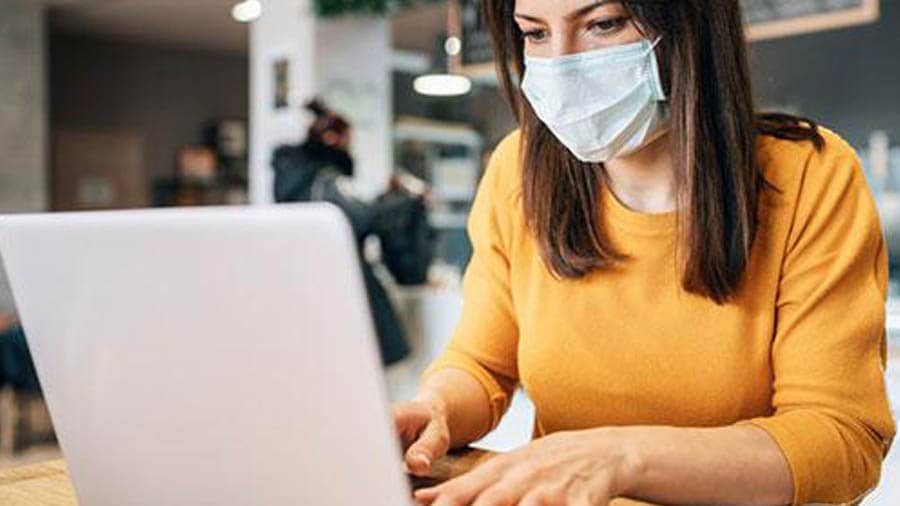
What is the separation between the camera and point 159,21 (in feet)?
26.3

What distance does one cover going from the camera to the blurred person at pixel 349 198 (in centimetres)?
379

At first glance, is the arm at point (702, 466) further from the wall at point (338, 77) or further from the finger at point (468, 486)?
the wall at point (338, 77)

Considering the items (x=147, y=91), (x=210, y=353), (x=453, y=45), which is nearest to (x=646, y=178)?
(x=210, y=353)

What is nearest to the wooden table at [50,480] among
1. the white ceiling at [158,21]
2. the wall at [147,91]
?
the white ceiling at [158,21]

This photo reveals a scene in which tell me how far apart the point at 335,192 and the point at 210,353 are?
3191mm

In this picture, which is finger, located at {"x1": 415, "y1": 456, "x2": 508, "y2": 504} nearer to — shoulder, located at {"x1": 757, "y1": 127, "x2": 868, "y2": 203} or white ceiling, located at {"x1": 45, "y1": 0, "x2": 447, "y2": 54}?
shoulder, located at {"x1": 757, "y1": 127, "x2": 868, "y2": 203}

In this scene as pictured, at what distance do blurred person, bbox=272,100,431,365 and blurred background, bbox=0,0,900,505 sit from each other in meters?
0.02

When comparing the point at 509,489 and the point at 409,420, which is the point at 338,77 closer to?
the point at 409,420

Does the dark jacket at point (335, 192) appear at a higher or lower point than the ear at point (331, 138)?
lower

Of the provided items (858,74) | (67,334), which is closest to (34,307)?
(67,334)

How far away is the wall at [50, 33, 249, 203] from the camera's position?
8.84 m

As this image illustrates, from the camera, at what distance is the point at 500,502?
720 mm

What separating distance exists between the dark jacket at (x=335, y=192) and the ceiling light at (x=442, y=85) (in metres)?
1.58

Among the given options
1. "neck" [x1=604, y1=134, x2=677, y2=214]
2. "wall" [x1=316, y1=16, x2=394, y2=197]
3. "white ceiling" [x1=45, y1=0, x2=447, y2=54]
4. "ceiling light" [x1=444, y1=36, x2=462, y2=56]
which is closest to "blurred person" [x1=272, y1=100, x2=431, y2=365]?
"ceiling light" [x1=444, y1=36, x2=462, y2=56]
